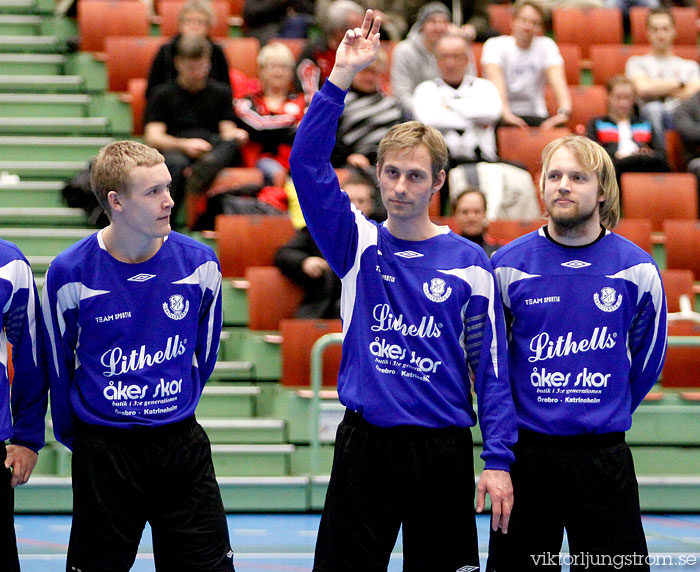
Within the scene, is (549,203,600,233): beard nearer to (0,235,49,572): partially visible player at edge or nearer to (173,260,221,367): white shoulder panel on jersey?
(173,260,221,367): white shoulder panel on jersey

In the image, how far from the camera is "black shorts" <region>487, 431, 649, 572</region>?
3588 mm

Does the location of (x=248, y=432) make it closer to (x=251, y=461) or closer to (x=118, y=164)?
(x=251, y=461)

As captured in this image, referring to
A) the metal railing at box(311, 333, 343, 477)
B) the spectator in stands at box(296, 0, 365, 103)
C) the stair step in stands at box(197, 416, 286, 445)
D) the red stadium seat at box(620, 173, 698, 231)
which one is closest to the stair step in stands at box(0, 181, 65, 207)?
the spectator in stands at box(296, 0, 365, 103)

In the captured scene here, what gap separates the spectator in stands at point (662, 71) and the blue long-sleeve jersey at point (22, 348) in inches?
238

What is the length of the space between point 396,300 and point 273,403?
3189mm

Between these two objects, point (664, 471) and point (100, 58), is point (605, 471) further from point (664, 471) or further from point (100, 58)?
point (100, 58)

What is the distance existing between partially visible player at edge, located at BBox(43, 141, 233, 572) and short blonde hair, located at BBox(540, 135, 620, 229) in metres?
1.24

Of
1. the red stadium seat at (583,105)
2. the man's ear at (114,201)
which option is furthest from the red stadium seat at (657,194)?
the man's ear at (114,201)

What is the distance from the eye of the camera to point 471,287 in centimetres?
358

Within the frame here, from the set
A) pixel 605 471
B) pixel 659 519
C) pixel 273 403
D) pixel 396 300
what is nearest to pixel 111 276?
pixel 396 300

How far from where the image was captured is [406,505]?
3.54 metres

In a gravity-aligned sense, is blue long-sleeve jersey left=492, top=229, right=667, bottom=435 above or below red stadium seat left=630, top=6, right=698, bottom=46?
below

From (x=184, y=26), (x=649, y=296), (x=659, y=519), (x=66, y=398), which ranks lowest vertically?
(x=659, y=519)

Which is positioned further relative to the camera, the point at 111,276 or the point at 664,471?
the point at 664,471
